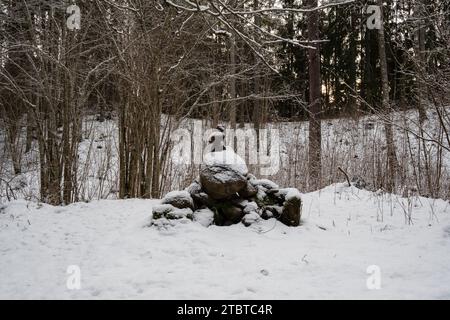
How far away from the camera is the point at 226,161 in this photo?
4305mm

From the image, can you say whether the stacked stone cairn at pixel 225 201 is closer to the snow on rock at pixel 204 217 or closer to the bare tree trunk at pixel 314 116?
the snow on rock at pixel 204 217

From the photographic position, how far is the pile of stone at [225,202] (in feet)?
13.5

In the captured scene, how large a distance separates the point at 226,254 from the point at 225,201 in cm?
110

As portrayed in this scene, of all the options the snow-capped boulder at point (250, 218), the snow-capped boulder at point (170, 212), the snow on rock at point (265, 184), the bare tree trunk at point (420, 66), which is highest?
the bare tree trunk at point (420, 66)

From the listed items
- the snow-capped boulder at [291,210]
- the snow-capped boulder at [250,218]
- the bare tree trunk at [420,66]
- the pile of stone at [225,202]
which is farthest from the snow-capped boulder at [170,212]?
the bare tree trunk at [420,66]

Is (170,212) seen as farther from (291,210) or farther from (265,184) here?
(291,210)

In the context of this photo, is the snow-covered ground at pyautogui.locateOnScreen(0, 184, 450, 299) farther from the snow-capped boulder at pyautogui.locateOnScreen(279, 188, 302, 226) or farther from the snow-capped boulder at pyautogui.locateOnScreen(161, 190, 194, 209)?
the snow-capped boulder at pyautogui.locateOnScreen(161, 190, 194, 209)

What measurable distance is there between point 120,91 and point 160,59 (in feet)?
3.13

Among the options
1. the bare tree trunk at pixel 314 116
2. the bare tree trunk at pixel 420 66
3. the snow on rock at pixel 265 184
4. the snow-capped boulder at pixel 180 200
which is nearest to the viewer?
the snow-capped boulder at pixel 180 200

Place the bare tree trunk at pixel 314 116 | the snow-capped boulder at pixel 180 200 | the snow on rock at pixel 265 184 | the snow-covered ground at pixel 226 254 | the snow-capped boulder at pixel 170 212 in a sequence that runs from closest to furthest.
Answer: the snow-covered ground at pixel 226 254, the snow-capped boulder at pixel 170 212, the snow-capped boulder at pixel 180 200, the snow on rock at pixel 265 184, the bare tree trunk at pixel 314 116

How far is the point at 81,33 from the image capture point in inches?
241

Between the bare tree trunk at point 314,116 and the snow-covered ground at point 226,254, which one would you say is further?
the bare tree trunk at point 314,116

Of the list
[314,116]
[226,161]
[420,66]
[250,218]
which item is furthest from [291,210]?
[314,116]

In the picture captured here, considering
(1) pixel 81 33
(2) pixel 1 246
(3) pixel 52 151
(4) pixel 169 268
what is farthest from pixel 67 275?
(1) pixel 81 33
